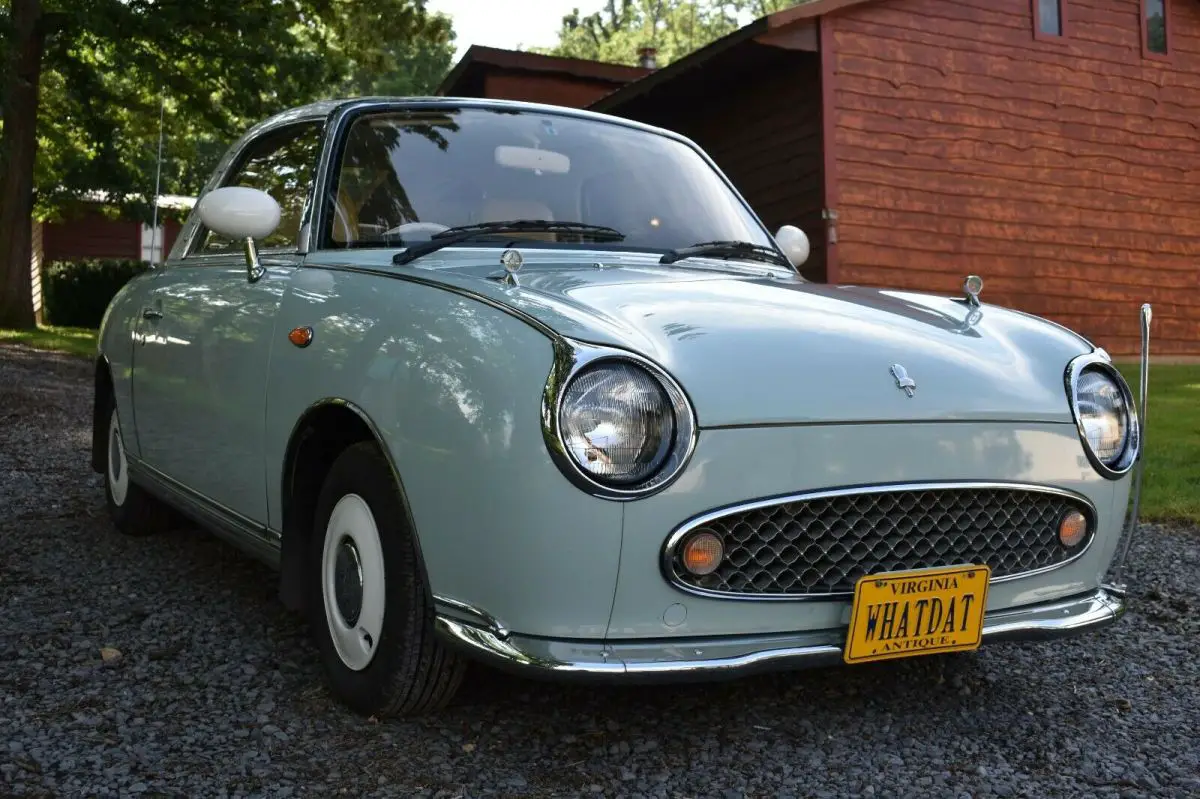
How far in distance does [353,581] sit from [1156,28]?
15316 millimetres

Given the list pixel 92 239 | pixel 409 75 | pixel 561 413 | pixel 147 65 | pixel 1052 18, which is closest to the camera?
pixel 561 413

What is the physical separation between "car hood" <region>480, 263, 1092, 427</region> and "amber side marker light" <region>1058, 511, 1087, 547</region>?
0.74 feet

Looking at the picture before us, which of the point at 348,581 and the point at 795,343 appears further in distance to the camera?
the point at 348,581

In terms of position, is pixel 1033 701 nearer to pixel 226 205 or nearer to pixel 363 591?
pixel 363 591

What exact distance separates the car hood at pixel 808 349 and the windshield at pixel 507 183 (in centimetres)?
57

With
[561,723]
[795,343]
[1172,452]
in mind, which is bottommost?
[561,723]

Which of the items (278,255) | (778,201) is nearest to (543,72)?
(778,201)

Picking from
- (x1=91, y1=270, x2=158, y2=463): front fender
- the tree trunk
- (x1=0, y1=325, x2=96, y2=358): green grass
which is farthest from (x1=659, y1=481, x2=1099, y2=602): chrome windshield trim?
the tree trunk

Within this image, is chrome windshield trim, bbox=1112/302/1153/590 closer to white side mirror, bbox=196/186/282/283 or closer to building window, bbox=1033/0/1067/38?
white side mirror, bbox=196/186/282/283

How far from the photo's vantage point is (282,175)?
148 inches

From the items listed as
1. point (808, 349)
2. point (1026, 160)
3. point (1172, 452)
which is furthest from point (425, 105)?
point (1026, 160)

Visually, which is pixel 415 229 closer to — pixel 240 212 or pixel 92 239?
pixel 240 212

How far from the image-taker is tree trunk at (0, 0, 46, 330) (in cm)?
1677

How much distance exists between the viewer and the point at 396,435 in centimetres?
245
